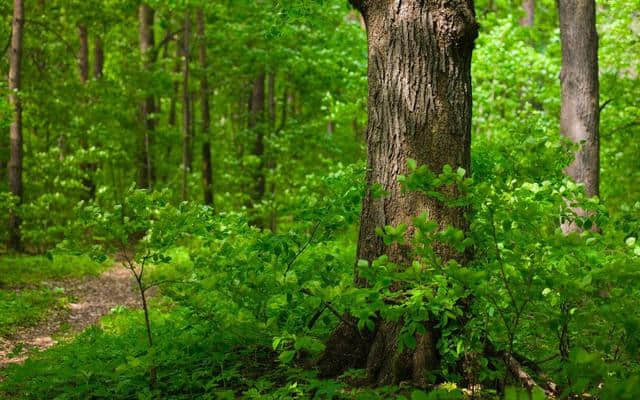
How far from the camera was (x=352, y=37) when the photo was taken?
582 inches

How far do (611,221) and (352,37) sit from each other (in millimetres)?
12144

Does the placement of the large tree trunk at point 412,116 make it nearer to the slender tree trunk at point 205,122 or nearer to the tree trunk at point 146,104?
the slender tree trunk at point 205,122

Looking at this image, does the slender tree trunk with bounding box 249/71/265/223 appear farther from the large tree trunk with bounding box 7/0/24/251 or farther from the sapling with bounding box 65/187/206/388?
the sapling with bounding box 65/187/206/388

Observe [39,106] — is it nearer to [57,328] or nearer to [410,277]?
[57,328]

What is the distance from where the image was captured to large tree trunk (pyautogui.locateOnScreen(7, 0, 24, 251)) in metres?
11.9

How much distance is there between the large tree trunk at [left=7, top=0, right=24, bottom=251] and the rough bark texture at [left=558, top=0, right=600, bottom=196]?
10003mm

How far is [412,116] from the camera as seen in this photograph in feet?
11.6

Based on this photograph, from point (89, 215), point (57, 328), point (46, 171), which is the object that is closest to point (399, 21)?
point (89, 215)

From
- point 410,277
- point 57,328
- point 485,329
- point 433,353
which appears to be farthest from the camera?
point 57,328

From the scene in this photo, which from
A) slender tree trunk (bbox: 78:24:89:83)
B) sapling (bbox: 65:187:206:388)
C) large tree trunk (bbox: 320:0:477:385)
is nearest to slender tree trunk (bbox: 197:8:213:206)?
slender tree trunk (bbox: 78:24:89:83)

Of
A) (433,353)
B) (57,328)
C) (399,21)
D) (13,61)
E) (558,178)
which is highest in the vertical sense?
(13,61)

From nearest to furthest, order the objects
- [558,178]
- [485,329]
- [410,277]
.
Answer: [410,277], [485,329], [558,178]

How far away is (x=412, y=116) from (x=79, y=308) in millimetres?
7155

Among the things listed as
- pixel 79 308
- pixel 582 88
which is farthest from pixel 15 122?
pixel 582 88
